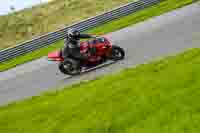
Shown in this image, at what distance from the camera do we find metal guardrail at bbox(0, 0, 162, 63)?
23406mm

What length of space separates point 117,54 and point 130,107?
23.5ft

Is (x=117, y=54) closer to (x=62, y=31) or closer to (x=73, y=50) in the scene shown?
(x=73, y=50)

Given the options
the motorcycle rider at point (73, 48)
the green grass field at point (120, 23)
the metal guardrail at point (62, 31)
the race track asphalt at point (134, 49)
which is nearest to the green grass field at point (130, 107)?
the race track asphalt at point (134, 49)

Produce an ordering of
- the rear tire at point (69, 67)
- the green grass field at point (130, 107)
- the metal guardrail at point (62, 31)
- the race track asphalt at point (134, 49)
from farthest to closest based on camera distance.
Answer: the metal guardrail at point (62, 31)
the rear tire at point (69, 67)
the race track asphalt at point (134, 49)
the green grass field at point (130, 107)

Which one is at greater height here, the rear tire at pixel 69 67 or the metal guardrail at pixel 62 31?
the rear tire at pixel 69 67

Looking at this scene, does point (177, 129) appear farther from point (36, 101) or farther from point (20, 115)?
point (36, 101)

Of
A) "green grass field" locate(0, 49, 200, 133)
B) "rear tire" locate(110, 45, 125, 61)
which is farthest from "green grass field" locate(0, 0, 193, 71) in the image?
"green grass field" locate(0, 49, 200, 133)

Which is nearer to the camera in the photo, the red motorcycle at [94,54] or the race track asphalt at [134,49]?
the race track asphalt at [134,49]

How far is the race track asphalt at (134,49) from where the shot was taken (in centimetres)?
1523

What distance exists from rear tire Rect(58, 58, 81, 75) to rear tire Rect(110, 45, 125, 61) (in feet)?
3.99

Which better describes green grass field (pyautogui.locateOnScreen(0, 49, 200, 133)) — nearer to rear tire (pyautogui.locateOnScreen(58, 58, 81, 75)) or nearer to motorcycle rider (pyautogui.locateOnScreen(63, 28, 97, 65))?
rear tire (pyautogui.locateOnScreen(58, 58, 81, 75))

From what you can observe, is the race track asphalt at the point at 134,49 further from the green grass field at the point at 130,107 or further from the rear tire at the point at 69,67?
the green grass field at the point at 130,107

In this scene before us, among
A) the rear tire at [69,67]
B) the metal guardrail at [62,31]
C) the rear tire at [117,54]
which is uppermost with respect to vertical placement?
the rear tire at [117,54]

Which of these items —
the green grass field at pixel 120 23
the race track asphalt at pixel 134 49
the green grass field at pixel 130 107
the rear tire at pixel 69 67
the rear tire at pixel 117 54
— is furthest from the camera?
the green grass field at pixel 120 23
